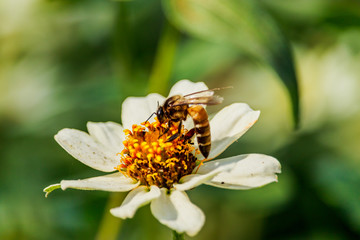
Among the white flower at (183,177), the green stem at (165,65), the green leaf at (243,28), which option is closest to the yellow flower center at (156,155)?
the white flower at (183,177)

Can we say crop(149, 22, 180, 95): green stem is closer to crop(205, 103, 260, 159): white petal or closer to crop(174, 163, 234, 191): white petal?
crop(205, 103, 260, 159): white petal

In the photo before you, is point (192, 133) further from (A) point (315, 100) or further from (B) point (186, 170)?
(A) point (315, 100)

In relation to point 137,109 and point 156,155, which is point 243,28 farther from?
point 156,155

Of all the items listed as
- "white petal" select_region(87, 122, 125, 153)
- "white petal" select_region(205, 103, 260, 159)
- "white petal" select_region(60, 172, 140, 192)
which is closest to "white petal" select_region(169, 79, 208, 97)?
"white petal" select_region(205, 103, 260, 159)

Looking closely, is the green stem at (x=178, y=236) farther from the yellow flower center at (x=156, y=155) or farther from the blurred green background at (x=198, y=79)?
the blurred green background at (x=198, y=79)

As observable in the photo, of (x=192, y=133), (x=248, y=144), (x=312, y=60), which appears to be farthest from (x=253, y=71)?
(x=192, y=133)

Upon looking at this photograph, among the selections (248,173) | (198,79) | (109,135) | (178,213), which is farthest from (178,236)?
(198,79)
